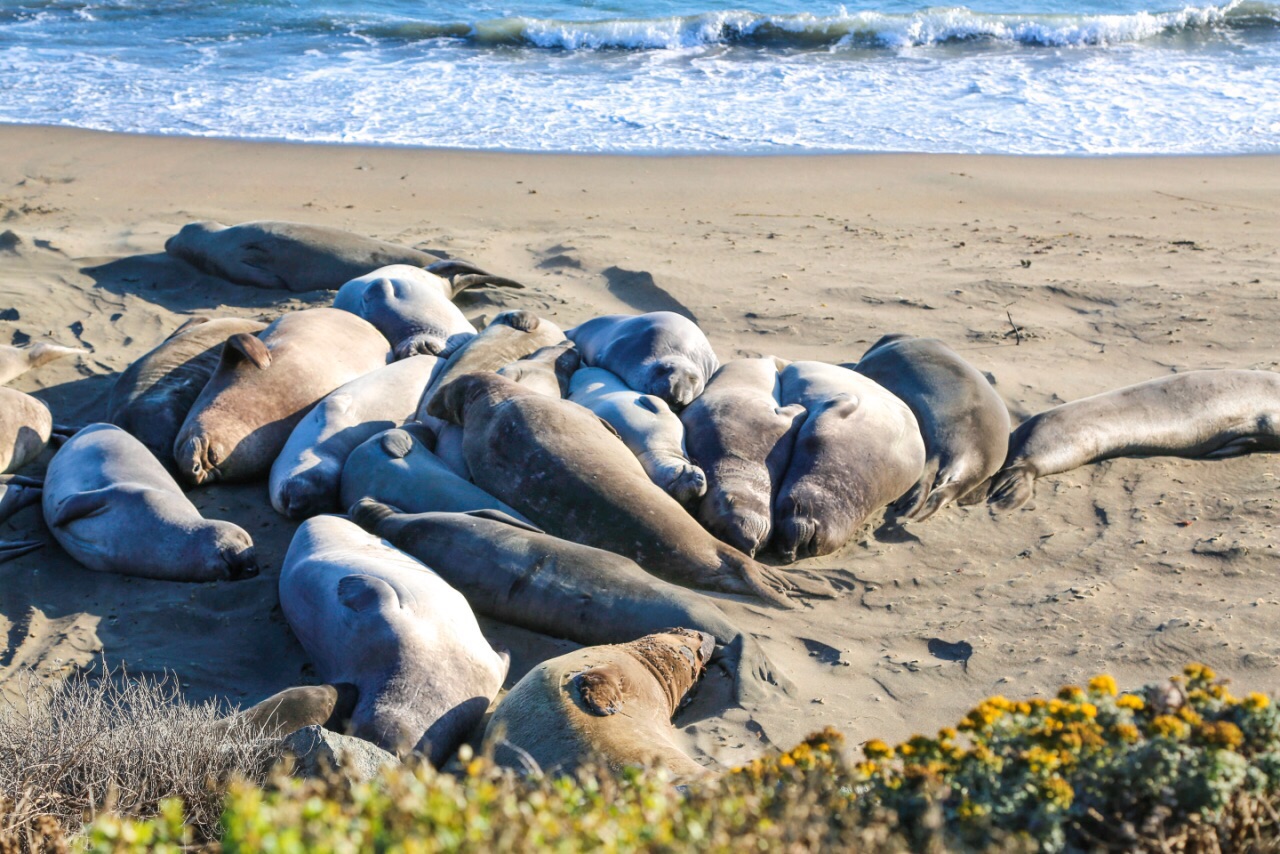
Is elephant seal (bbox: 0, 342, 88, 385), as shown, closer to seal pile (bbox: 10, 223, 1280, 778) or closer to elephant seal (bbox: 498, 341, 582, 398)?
seal pile (bbox: 10, 223, 1280, 778)

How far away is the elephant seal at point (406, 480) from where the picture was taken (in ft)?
19.2

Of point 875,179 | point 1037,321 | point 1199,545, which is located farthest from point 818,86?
point 1199,545

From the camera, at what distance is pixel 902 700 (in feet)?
15.0

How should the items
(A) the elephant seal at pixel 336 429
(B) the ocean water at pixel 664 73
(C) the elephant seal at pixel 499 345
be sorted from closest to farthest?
(A) the elephant seal at pixel 336 429 < (C) the elephant seal at pixel 499 345 < (B) the ocean water at pixel 664 73

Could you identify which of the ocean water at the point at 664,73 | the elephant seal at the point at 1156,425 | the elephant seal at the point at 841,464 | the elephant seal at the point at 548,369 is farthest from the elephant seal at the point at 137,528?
the ocean water at the point at 664,73

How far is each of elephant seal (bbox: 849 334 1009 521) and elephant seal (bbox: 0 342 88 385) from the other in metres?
5.21

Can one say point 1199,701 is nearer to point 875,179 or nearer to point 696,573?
point 696,573

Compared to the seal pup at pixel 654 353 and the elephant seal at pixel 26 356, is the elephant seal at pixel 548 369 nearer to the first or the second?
the seal pup at pixel 654 353

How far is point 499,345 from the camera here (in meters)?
7.40

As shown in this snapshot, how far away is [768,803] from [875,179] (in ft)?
33.5

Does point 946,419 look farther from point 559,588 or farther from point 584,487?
point 559,588

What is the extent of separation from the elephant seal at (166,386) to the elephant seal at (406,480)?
120 cm

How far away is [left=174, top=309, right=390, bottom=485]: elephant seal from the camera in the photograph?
6434mm

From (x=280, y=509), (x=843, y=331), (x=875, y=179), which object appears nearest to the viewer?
(x=280, y=509)
